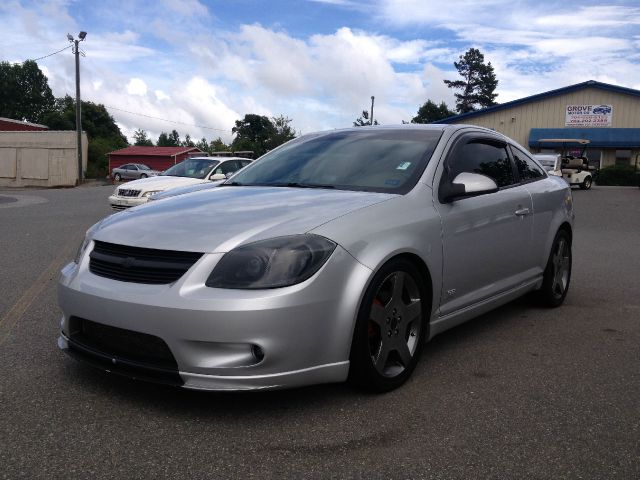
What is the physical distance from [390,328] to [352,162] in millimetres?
1271

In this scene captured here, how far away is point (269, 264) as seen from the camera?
10.1 ft

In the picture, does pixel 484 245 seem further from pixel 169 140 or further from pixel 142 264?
pixel 169 140

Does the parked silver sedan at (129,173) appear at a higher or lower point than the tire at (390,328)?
higher

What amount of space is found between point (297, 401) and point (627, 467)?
1552 millimetres

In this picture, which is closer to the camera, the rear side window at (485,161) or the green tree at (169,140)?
the rear side window at (485,161)

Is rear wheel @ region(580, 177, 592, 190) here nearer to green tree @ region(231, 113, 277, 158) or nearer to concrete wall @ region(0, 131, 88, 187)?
concrete wall @ region(0, 131, 88, 187)

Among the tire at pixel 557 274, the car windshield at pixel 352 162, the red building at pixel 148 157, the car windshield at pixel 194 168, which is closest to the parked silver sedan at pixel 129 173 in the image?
the red building at pixel 148 157

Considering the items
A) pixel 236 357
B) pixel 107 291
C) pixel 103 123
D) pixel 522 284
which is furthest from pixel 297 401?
pixel 103 123

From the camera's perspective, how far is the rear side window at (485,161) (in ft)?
14.7

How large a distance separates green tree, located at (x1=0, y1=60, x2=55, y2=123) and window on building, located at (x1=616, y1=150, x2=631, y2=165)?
82942 millimetres

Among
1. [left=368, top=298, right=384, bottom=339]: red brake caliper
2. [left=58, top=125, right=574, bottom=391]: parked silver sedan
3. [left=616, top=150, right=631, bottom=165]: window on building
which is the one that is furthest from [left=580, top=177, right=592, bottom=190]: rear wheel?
[left=368, top=298, right=384, bottom=339]: red brake caliper

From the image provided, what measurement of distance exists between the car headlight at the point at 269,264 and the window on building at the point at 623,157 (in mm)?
44585

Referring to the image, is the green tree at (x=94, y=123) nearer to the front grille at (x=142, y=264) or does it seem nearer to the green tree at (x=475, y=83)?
the green tree at (x=475, y=83)

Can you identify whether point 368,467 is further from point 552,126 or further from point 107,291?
point 552,126
